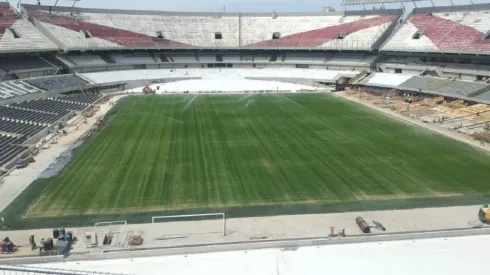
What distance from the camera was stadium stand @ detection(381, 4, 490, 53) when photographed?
59.6 m

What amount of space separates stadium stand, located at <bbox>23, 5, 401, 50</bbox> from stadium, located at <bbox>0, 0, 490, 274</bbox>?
377mm

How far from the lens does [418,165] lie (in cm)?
2739

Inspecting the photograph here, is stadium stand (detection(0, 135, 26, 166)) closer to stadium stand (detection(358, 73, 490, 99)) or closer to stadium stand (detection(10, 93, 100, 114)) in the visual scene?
stadium stand (detection(10, 93, 100, 114))

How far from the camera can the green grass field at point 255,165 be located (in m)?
22.3

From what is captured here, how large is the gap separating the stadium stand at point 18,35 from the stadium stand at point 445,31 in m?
51.1

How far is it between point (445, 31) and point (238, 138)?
46072 millimetres

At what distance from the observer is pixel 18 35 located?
2331 inches

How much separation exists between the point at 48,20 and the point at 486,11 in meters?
65.9

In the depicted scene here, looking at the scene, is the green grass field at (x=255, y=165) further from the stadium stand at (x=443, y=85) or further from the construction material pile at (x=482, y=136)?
the stadium stand at (x=443, y=85)

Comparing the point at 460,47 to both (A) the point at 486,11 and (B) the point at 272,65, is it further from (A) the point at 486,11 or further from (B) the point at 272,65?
(B) the point at 272,65

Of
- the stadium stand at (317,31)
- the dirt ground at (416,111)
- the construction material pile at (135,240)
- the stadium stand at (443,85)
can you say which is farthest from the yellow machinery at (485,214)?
the stadium stand at (317,31)

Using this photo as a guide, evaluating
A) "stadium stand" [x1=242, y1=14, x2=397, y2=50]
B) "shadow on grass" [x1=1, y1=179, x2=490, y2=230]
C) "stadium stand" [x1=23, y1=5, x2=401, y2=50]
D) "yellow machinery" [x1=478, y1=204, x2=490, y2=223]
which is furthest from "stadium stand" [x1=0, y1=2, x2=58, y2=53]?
"yellow machinery" [x1=478, y1=204, x2=490, y2=223]

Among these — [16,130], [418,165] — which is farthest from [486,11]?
[16,130]

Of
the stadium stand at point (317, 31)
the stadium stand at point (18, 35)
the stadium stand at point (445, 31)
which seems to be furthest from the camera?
the stadium stand at point (317, 31)
